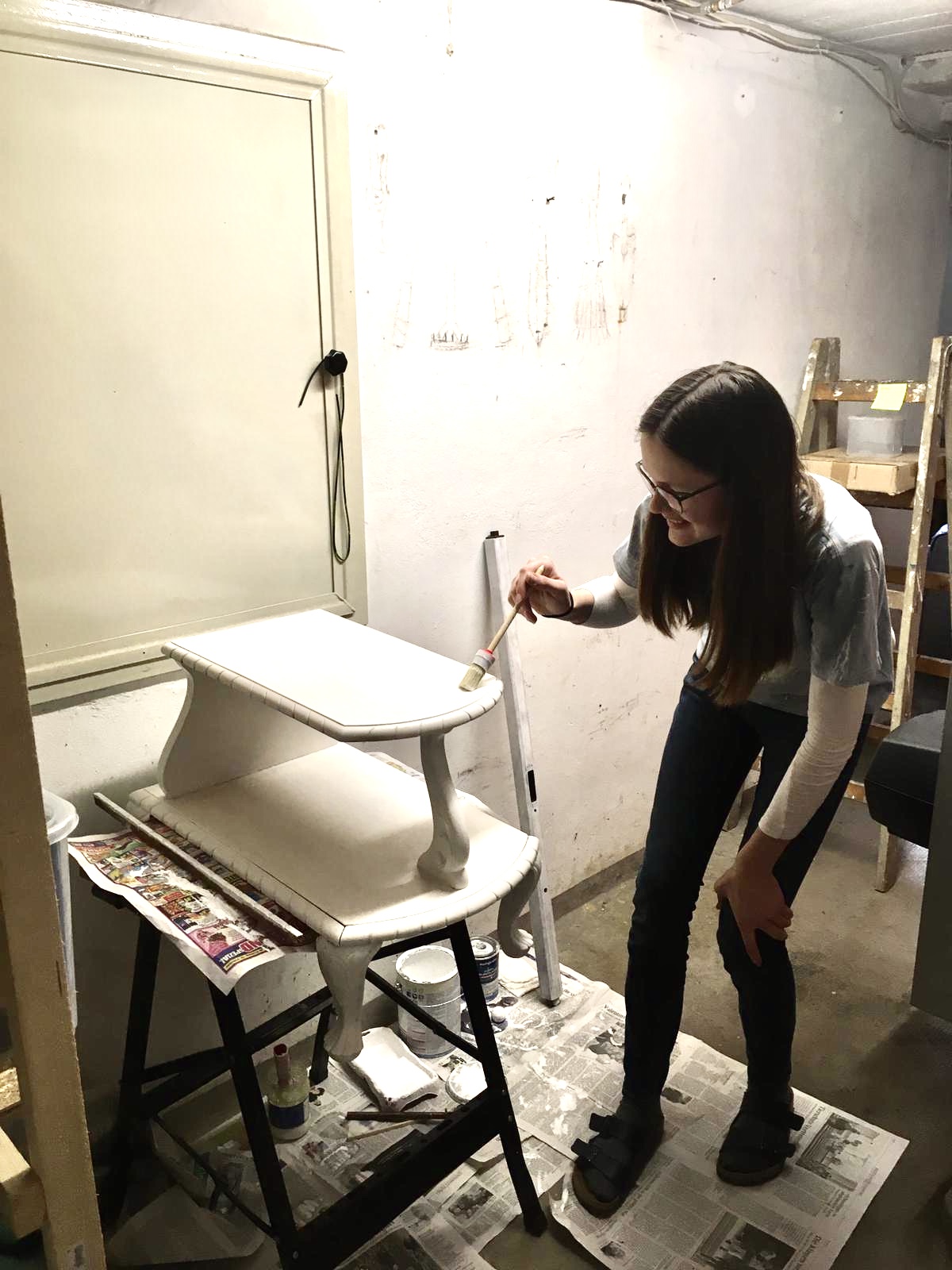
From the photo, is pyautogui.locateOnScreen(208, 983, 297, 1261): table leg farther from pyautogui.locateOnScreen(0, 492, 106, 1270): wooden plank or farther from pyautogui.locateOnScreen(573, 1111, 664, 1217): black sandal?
pyautogui.locateOnScreen(573, 1111, 664, 1217): black sandal

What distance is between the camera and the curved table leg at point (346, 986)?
→ 44.4 inches

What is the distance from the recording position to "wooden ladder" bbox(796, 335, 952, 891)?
2473 mm

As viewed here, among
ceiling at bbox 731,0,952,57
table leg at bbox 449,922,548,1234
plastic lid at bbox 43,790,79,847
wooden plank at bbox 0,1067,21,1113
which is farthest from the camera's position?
ceiling at bbox 731,0,952,57

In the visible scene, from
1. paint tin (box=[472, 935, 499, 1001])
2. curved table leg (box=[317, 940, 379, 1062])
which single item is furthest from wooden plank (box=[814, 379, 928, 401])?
curved table leg (box=[317, 940, 379, 1062])

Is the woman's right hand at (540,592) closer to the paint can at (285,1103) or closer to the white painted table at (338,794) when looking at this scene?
the white painted table at (338,794)

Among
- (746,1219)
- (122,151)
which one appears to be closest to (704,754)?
(746,1219)

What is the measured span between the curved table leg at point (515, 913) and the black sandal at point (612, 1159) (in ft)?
1.47

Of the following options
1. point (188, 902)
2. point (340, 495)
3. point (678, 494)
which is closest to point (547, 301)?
point (340, 495)

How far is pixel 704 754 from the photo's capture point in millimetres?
1521

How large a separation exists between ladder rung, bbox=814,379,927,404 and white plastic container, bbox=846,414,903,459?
8 centimetres

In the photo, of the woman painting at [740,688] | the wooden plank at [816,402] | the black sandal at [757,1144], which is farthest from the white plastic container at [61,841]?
the wooden plank at [816,402]

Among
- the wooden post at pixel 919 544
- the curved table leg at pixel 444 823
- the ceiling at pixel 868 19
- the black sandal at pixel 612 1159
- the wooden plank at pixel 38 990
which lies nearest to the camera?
the wooden plank at pixel 38 990

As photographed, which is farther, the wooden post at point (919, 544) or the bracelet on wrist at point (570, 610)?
the wooden post at point (919, 544)

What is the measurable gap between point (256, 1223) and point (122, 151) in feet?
4.70
